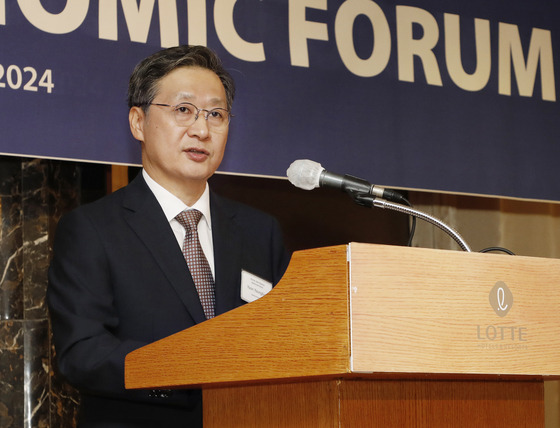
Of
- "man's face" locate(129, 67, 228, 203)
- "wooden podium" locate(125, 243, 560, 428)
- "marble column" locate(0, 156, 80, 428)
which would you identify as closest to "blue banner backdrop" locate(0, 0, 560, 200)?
"man's face" locate(129, 67, 228, 203)

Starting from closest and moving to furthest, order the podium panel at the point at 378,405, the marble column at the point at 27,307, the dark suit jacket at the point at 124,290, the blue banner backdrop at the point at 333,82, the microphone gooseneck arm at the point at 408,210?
the podium panel at the point at 378,405, the microphone gooseneck arm at the point at 408,210, the dark suit jacket at the point at 124,290, the blue banner backdrop at the point at 333,82, the marble column at the point at 27,307

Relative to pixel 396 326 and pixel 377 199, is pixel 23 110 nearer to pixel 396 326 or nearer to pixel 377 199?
pixel 377 199

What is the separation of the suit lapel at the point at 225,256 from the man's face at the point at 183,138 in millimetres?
105

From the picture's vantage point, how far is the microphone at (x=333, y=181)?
196cm

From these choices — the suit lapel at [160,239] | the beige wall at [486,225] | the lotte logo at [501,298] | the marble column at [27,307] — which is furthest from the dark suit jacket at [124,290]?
the beige wall at [486,225]

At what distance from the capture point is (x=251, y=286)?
258 cm

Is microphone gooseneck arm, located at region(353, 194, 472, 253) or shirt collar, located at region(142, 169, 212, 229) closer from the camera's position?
microphone gooseneck arm, located at region(353, 194, 472, 253)

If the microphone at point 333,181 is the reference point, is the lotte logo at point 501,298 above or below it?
below

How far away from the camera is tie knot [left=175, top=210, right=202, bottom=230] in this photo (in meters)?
2.63

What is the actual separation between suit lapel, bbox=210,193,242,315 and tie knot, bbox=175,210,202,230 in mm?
65

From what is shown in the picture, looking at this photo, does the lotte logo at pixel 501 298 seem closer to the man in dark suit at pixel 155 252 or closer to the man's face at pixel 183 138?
the man in dark suit at pixel 155 252

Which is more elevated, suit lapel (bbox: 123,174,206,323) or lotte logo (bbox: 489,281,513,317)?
suit lapel (bbox: 123,174,206,323)

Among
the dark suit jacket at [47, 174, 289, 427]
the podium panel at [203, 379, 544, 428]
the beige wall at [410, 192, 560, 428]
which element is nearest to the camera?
the podium panel at [203, 379, 544, 428]

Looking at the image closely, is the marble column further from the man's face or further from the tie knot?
the tie knot
